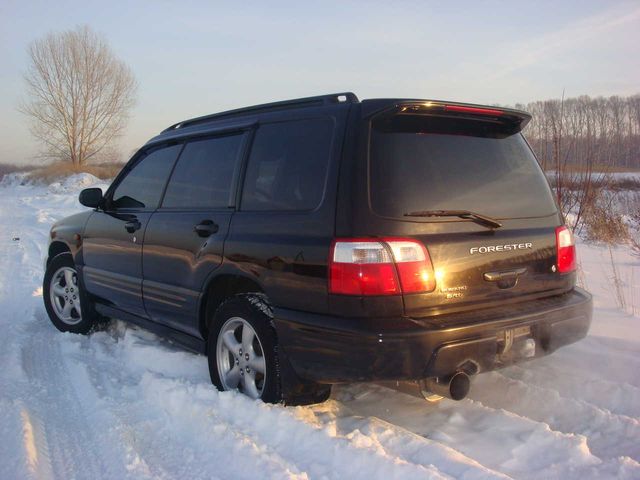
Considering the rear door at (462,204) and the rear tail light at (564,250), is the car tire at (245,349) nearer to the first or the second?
the rear door at (462,204)

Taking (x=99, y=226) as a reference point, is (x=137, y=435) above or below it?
below

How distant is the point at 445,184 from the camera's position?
283 cm

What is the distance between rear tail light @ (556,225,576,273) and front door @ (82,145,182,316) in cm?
272

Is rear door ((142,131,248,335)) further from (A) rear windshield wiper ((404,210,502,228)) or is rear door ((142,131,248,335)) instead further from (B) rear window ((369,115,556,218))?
(A) rear windshield wiper ((404,210,502,228))

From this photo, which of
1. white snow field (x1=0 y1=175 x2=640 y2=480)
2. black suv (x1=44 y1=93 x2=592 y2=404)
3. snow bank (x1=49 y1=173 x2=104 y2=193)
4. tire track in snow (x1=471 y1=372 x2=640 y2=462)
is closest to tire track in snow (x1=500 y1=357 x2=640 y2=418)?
white snow field (x1=0 y1=175 x2=640 y2=480)

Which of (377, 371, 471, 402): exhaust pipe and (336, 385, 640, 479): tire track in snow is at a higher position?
(377, 371, 471, 402): exhaust pipe

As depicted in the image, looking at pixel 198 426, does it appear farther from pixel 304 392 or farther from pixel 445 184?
pixel 445 184

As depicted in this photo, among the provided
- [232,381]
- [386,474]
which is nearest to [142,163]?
[232,381]

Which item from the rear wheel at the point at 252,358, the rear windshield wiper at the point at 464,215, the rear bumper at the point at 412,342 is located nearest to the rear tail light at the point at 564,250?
the rear bumper at the point at 412,342

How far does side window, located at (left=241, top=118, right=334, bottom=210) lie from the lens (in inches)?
114

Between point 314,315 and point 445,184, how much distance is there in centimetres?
95

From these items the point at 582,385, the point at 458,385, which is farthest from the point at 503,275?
the point at 582,385

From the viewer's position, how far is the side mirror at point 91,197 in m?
4.62

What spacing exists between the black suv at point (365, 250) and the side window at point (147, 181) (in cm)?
38
